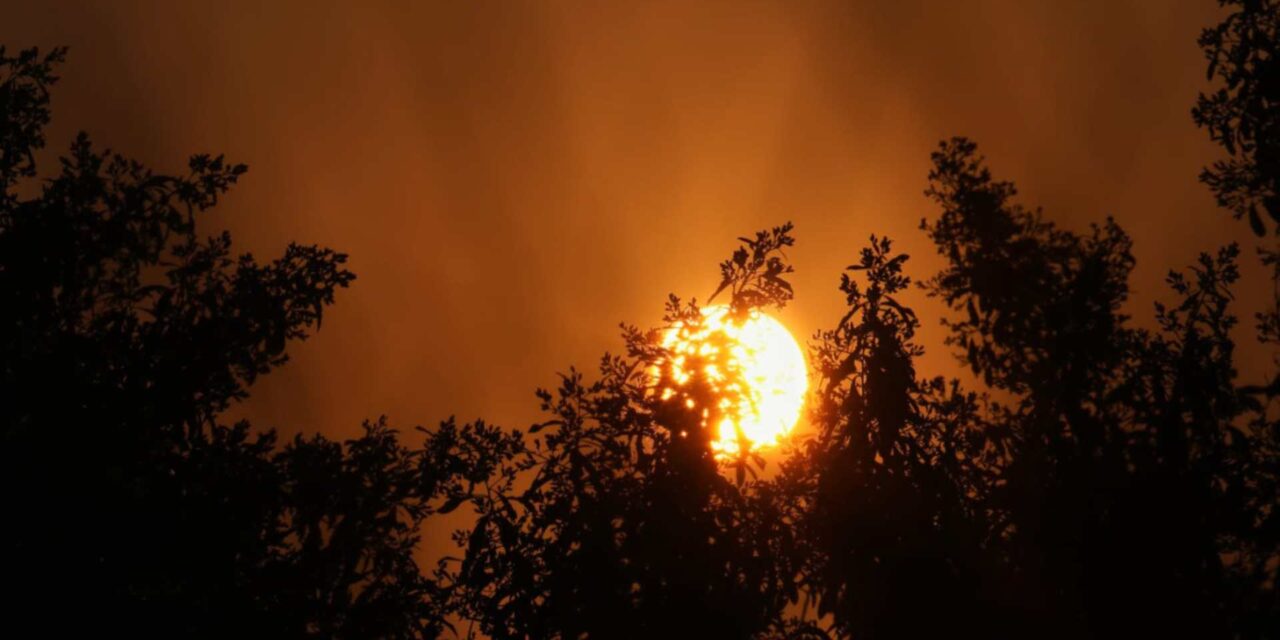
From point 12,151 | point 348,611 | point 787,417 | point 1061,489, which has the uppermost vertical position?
point 12,151

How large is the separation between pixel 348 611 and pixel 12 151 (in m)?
9.39

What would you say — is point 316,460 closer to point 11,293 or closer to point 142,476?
point 142,476

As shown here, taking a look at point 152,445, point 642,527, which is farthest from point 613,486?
point 152,445

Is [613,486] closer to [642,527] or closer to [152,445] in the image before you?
[642,527]

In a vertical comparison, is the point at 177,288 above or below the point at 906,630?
Answer: above

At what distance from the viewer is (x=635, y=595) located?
1262 cm

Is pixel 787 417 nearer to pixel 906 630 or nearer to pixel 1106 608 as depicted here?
pixel 906 630

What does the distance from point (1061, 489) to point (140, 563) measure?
14.4 metres

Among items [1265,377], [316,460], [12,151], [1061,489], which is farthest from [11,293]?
[1265,377]

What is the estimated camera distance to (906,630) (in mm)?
14102

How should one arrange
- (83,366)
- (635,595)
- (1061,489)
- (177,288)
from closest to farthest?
(635,595)
(83,366)
(177,288)
(1061,489)

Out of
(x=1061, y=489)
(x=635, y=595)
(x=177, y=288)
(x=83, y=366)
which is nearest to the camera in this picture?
(x=635, y=595)

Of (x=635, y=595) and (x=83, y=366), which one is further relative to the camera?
(x=83, y=366)

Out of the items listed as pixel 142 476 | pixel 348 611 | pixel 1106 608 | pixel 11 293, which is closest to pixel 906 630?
pixel 1106 608
